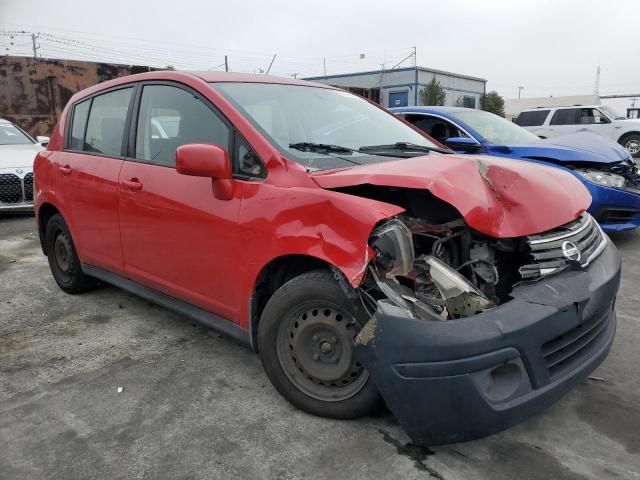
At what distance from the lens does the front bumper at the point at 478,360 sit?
193cm

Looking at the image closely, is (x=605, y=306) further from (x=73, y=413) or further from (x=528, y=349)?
(x=73, y=413)

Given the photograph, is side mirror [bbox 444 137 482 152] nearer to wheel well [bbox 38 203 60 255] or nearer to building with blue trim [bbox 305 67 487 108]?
wheel well [bbox 38 203 60 255]

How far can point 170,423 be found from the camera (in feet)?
8.36

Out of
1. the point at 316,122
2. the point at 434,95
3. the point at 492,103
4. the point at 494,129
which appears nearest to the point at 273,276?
the point at 316,122

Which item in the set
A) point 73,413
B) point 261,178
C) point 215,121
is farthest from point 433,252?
point 73,413

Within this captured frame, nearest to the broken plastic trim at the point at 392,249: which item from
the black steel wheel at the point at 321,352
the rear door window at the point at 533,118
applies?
the black steel wheel at the point at 321,352

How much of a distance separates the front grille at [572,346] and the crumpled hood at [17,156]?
7727 mm

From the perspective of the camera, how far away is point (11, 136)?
8789 millimetres

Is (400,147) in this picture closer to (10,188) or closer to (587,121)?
(10,188)

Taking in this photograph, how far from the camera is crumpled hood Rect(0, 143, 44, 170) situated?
764 centimetres

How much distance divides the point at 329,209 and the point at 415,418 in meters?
0.93

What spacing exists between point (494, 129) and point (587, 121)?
1103cm

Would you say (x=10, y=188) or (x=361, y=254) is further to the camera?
(x=10, y=188)

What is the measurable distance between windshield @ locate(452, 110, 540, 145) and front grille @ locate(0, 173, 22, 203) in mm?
6301
